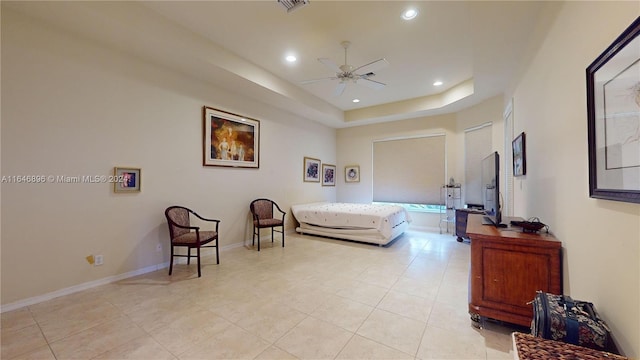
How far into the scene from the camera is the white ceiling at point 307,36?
2.66 metres

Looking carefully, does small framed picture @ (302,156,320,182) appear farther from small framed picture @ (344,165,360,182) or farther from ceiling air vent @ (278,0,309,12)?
ceiling air vent @ (278,0,309,12)

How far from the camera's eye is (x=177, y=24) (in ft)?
10.4

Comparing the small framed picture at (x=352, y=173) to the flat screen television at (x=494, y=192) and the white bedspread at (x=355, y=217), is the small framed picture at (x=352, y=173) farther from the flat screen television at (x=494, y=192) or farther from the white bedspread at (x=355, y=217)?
the flat screen television at (x=494, y=192)

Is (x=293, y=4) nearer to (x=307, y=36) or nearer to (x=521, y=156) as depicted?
(x=307, y=36)

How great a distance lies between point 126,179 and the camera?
3.27m

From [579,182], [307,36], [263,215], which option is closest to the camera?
[579,182]

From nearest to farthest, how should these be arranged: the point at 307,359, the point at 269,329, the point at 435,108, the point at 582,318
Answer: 1. the point at 582,318
2. the point at 307,359
3. the point at 269,329
4. the point at 435,108

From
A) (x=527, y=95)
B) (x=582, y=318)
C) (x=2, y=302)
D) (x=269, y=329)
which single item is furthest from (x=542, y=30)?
(x=2, y=302)

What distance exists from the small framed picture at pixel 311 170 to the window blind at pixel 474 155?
3779 mm

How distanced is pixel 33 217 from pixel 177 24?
2781 mm

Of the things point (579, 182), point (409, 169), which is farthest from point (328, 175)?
point (579, 182)

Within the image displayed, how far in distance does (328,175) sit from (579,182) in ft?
20.0

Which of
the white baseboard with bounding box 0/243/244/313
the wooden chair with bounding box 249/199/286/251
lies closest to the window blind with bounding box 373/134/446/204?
the wooden chair with bounding box 249/199/286/251

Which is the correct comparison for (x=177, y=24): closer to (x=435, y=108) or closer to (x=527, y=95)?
(x=527, y=95)
